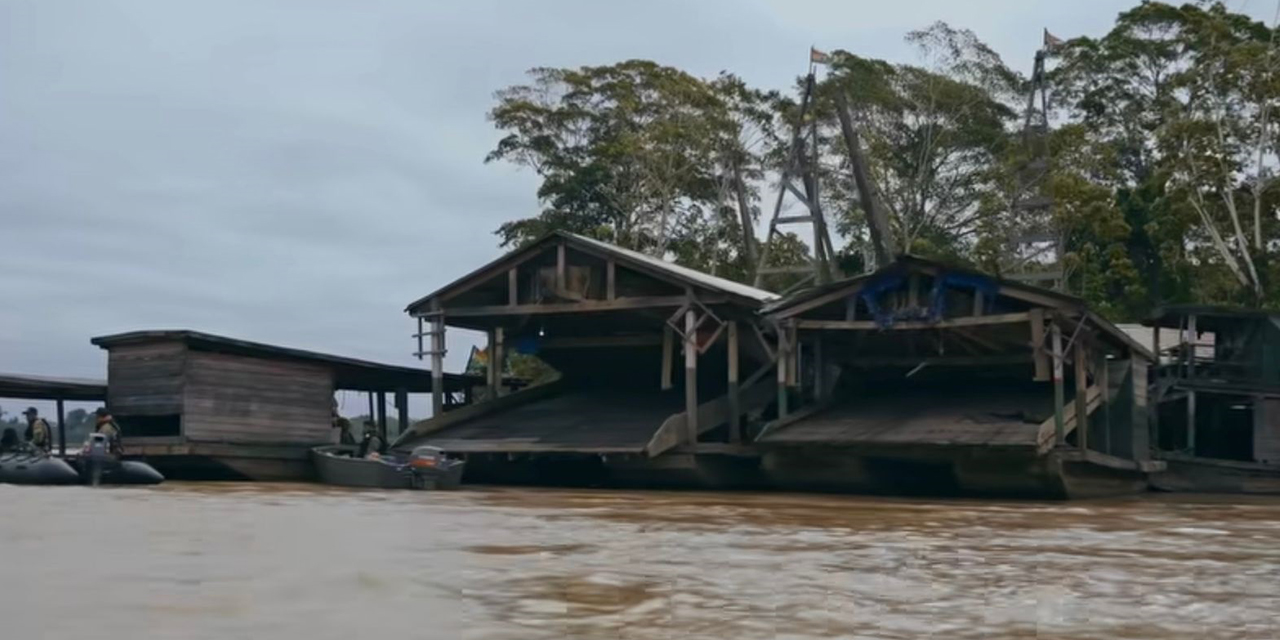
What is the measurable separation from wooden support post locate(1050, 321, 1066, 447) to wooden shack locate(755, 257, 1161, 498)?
0.02 metres

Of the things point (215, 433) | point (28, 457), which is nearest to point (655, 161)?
point (215, 433)

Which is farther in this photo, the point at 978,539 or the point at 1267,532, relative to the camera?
the point at 1267,532

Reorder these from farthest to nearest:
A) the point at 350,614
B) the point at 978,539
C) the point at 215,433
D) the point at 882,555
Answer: the point at 215,433
the point at 978,539
the point at 882,555
the point at 350,614

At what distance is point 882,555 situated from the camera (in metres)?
10.8

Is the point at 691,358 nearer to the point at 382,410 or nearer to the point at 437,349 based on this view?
the point at 437,349

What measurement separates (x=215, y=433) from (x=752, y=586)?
1739 cm

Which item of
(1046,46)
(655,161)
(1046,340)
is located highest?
(1046,46)

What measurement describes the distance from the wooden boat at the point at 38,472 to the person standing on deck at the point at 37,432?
2762 millimetres

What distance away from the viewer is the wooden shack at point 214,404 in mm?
23938

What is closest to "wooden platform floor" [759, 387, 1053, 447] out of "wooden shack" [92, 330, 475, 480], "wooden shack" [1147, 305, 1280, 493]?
"wooden shack" [1147, 305, 1280, 493]

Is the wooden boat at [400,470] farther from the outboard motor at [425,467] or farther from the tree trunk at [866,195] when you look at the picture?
the tree trunk at [866,195]

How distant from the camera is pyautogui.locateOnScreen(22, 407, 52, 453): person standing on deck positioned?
953 inches

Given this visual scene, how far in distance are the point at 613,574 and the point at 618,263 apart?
1660 centimetres

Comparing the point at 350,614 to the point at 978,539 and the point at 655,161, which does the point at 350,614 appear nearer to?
the point at 978,539
